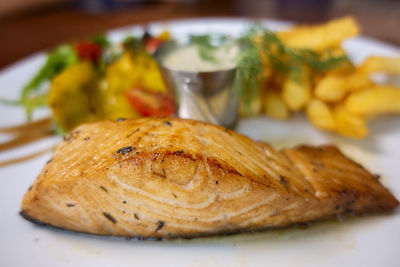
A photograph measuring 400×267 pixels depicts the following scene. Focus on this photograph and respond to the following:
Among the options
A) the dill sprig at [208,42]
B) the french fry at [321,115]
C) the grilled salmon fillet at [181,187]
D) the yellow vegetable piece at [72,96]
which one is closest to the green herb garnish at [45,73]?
the yellow vegetable piece at [72,96]

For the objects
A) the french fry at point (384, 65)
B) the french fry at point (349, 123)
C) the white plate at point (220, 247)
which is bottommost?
the white plate at point (220, 247)

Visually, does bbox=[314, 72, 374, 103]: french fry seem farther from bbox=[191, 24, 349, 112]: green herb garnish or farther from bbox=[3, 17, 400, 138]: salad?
bbox=[191, 24, 349, 112]: green herb garnish

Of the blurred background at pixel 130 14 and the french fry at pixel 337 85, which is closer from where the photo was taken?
the french fry at pixel 337 85

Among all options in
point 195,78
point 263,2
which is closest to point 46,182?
point 195,78

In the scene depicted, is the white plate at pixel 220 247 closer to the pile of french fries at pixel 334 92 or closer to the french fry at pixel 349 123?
the french fry at pixel 349 123

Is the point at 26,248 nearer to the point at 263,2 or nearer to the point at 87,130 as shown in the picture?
the point at 87,130

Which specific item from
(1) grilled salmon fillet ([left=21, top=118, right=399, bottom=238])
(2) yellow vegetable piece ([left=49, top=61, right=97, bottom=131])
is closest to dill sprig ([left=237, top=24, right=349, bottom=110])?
(1) grilled salmon fillet ([left=21, top=118, right=399, bottom=238])
